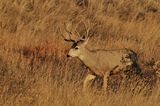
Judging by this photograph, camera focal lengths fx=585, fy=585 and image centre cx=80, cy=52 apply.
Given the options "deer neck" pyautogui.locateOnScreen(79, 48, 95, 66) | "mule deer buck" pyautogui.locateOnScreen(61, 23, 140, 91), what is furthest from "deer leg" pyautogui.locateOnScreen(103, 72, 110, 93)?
"deer neck" pyautogui.locateOnScreen(79, 48, 95, 66)

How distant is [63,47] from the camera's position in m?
12.6

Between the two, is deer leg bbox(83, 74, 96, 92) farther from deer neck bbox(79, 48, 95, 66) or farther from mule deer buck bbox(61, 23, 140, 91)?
deer neck bbox(79, 48, 95, 66)

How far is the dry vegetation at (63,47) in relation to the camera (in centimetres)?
786

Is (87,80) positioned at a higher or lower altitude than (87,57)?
lower

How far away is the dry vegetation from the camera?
25.8 ft

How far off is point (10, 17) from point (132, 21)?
161 inches

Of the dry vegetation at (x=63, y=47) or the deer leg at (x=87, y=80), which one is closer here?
the dry vegetation at (x=63, y=47)

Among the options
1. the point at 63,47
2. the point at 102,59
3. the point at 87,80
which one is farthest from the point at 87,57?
the point at 63,47

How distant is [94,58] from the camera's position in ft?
35.2

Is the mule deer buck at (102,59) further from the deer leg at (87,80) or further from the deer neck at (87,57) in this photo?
the deer leg at (87,80)

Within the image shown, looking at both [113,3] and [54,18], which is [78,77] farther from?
[113,3]

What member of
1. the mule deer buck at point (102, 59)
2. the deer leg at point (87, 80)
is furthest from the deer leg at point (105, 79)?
the deer leg at point (87, 80)

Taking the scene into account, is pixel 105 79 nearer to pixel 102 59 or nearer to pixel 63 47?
pixel 102 59

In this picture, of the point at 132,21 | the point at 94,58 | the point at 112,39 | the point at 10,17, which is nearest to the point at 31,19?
the point at 10,17
